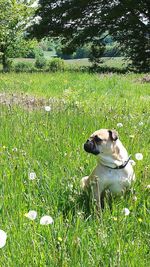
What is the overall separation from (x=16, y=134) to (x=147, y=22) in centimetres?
2340

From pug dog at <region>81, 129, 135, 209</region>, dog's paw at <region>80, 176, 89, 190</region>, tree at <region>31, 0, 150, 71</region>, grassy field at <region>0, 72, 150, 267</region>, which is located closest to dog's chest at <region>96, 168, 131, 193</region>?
pug dog at <region>81, 129, 135, 209</region>

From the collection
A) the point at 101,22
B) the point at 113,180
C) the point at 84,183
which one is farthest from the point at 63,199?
the point at 101,22

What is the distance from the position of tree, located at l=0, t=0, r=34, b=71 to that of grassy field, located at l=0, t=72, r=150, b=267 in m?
29.0

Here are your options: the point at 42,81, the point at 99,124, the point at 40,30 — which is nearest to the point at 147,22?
the point at 40,30

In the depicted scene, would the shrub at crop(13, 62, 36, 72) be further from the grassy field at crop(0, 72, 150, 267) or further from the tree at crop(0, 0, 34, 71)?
the grassy field at crop(0, 72, 150, 267)

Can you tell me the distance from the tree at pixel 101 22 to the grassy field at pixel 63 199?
780 inches

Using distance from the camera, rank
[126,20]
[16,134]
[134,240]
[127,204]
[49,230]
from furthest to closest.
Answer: [126,20] → [16,134] → [127,204] → [134,240] → [49,230]

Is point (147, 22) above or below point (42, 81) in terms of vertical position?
above

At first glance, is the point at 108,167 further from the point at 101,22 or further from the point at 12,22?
the point at 12,22

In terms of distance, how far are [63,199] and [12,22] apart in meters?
35.3

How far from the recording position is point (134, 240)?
2834mm

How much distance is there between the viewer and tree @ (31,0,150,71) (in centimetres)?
2628

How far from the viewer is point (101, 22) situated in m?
26.8

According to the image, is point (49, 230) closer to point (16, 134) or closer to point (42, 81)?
point (16, 134)
